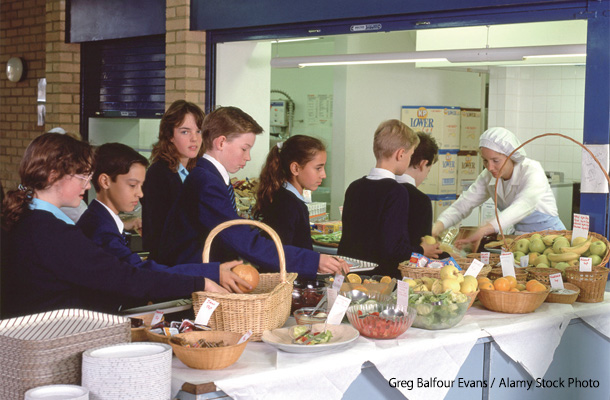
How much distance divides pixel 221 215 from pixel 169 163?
144 centimetres

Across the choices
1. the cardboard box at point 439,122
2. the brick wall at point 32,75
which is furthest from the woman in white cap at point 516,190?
the brick wall at point 32,75

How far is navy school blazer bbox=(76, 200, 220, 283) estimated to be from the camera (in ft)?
10.4

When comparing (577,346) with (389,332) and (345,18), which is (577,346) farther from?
(345,18)

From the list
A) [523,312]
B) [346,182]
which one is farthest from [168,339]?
[346,182]

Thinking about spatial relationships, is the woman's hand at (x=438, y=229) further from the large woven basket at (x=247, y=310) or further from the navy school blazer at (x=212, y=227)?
the large woven basket at (x=247, y=310)

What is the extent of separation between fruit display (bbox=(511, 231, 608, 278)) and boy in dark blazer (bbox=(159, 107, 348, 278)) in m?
1.19

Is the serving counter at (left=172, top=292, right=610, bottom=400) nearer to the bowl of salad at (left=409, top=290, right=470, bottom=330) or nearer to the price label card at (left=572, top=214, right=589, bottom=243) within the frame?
the bowl of salad at (left=409, top=290, right=470, bottom=330)

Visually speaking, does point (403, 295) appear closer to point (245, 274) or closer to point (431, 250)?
point (245, 274)

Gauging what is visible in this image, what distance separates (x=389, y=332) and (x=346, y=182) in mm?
6026

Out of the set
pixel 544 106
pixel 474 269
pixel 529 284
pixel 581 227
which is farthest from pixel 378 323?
pixel 544 106

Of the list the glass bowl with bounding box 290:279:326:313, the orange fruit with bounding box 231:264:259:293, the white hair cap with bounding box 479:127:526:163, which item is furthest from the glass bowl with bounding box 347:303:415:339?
the white hair cap with bounding box 479:127:526:163

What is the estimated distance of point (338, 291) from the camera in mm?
3223

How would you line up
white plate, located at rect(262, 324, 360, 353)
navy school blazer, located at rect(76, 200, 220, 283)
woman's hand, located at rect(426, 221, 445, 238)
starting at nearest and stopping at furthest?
white plate, located at rect(262, 324, 360, 353) < navy school blazer, located at rect(76, 200, 220, 283) < woman's hand, located at rect(426, 221, 445, 238)

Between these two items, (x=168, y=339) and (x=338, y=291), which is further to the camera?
(x=338, y=291)
